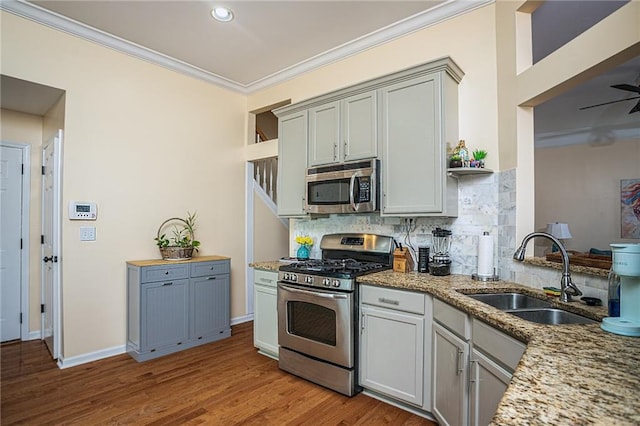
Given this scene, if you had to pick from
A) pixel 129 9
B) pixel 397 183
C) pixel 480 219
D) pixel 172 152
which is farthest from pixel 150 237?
pixel 480 219

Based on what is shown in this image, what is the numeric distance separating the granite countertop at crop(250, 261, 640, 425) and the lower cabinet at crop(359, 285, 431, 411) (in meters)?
0.62

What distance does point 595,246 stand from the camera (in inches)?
201

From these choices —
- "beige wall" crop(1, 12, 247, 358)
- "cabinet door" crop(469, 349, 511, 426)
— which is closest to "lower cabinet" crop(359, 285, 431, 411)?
"cabinet door" crop(469, 349, 511, 426)

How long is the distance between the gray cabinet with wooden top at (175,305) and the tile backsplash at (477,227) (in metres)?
1.72

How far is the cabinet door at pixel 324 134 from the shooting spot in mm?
3082

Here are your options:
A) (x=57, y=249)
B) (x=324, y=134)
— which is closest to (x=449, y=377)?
(x=324, y=134)

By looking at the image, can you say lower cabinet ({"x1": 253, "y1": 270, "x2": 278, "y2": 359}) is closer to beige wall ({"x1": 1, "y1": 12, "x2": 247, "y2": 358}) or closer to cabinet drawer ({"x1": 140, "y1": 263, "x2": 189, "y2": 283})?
cabinet drawer ({"x1": 140, "y1": 263, "x2": 189, "y2": 283})

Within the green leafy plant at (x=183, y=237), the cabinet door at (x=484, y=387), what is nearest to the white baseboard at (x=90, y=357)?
the green leafy plant at (x=183, y=237)

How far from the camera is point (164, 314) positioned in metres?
3.33

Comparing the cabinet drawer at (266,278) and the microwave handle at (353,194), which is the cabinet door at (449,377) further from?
the cabinet drawer at (266,278)

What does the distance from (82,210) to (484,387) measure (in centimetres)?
344

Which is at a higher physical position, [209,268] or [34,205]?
[34,205]

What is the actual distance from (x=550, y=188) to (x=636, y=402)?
5.76 metres

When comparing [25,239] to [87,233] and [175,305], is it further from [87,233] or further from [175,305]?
[175,305]
